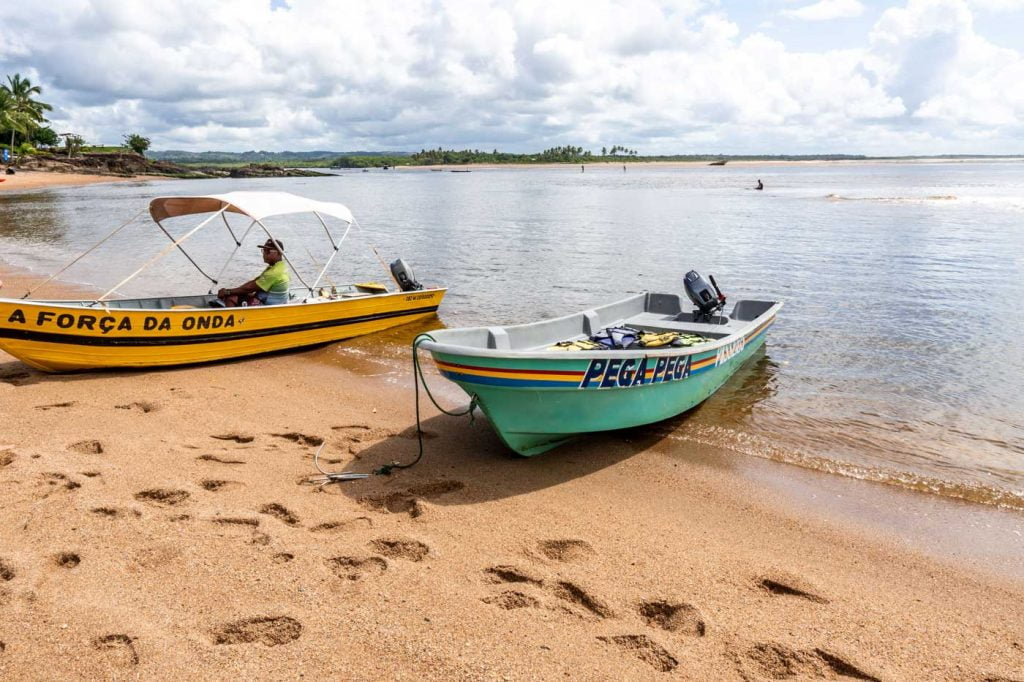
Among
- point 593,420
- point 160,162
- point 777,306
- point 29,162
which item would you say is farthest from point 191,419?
point 160,162

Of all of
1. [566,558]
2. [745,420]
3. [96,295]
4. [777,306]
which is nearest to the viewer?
[566,558]

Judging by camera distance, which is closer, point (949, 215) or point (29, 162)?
point (949, 215)

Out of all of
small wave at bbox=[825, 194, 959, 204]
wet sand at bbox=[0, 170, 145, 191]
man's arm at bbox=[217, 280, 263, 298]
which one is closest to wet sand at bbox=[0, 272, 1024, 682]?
man's arm at bbox=[217, 280, 263, 298]

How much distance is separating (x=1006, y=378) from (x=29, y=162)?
9291 centimetres

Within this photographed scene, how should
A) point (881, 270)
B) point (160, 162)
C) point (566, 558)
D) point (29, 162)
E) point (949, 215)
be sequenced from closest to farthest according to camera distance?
point (566, 558), point (881, 270), point (949, 215), point (29, 162), point (160, 162)

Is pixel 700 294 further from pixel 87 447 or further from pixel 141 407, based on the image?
pixel 87 447

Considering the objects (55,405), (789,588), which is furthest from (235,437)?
(789,588)

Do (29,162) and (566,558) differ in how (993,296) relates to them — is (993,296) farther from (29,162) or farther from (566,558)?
(29,162)

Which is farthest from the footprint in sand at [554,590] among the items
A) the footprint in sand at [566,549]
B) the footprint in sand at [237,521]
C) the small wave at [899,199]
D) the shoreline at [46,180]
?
the shoreline at [46,180]

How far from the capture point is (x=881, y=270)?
62.2 feet

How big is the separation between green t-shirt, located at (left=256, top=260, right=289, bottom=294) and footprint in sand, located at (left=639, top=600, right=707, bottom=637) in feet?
26.8

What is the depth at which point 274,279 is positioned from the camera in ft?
33.6

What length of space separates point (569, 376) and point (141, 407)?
17.0ft

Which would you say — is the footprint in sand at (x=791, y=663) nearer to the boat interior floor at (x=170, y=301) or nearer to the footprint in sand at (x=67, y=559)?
the footprint in sand at (x=67, y=559)
